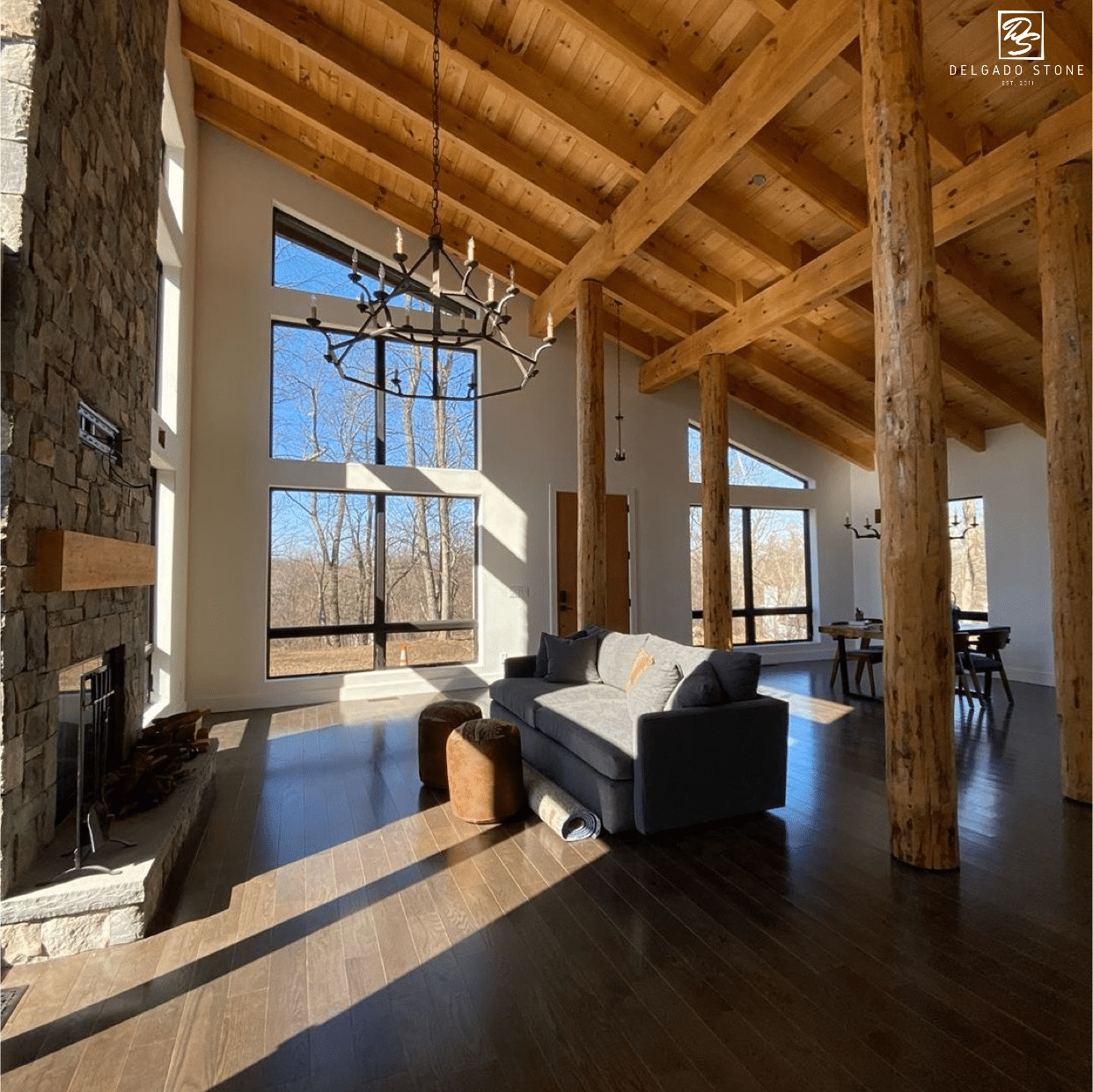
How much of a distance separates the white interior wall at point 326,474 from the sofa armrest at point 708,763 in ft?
13.9

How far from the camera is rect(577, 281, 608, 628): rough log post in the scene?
581 cm

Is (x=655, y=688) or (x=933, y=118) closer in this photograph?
(x=655, y=688)

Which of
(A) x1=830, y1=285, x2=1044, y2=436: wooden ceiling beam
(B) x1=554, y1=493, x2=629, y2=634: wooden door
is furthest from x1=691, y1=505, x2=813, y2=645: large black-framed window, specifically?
(A) x1=830, y1=285, x2=1044, y2=436: wooden ceiling beam

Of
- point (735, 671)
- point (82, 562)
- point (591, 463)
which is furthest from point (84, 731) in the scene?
point (591, 463)

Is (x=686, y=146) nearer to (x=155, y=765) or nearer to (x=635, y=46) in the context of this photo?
(x=635, y=46)

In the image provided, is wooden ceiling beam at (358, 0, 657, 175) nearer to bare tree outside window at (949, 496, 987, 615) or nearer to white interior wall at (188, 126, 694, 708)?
white interior wall at (188, 126, 694, 708)

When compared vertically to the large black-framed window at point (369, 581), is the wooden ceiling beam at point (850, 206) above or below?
above

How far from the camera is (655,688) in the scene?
11.4ft

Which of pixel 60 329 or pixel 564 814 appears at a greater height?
pixel 60 329

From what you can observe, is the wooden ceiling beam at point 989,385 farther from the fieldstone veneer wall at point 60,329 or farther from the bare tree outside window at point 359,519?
the fieldstone veneer wall at point 60,329

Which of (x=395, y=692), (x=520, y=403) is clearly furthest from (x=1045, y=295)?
(x=395, y=692)

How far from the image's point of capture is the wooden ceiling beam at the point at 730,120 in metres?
3.46

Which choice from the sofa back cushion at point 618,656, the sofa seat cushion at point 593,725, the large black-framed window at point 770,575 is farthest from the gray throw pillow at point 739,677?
the large black-framed window at point 770,575

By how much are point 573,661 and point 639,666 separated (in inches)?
38.4
